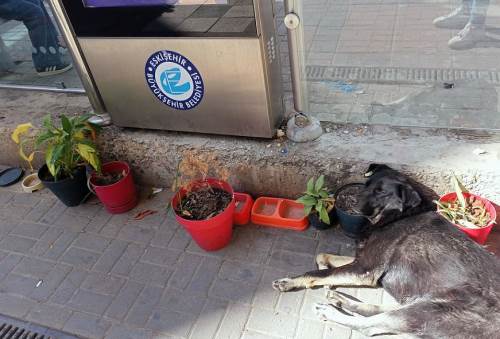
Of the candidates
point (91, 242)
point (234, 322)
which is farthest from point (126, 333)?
point (91, 242)

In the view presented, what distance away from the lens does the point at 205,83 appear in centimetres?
316

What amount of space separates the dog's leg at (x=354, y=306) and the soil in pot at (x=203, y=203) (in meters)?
0.99

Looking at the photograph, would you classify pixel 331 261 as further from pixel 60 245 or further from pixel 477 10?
pixel 60 245

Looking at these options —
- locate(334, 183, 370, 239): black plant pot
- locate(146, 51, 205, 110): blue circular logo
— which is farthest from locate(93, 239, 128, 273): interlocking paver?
locate(334, 183, 370, 239): black plant pot

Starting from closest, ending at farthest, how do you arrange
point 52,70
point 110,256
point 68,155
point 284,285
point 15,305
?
point 284,285 < point 15,305 < point 110,256 < point 68,155 < point 52,70

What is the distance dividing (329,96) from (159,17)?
1.47 m

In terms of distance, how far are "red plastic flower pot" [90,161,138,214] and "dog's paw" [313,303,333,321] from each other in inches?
73.1

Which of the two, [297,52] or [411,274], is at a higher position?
[297,52]

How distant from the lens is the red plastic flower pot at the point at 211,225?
116 inches

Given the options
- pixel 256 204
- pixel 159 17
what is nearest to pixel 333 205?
pixel 256 204

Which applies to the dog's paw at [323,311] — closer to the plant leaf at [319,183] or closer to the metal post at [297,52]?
the plant leaf at [319,183]

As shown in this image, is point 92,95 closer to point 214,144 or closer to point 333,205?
point 214,144

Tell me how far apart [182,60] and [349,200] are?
5.32ft

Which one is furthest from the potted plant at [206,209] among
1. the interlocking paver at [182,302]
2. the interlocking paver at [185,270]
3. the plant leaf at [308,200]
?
the plant leaf at [308,200]
